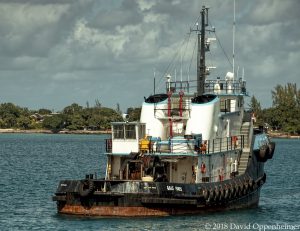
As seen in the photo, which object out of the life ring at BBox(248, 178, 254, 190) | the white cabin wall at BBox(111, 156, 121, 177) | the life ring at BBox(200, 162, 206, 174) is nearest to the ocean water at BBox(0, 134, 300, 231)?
the life ring at BBox(248, 178, 254, 190)

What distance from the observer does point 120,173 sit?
41.0m

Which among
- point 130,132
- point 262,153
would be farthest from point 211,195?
point 262,153

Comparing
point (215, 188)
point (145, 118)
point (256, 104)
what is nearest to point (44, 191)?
point (145, 118)

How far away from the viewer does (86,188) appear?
3884cm

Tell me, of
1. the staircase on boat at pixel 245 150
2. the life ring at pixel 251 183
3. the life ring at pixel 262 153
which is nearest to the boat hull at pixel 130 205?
the life ring at pixel 251 183

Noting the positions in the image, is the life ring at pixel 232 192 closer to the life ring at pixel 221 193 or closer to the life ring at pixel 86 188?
the life ring at pixel 221 193

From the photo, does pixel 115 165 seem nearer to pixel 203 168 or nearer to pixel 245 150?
pixel 203 168

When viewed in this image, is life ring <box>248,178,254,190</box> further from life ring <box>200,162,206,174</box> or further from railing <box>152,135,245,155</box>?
life ring <box>200,162,206,174</box>

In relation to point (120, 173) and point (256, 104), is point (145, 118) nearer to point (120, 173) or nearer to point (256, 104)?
point (120, 173)

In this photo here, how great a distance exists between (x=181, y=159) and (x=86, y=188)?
5.13m

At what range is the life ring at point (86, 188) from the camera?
38.5m

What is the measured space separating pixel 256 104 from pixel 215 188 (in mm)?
160473

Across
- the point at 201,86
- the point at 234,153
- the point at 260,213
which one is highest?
the point at 201,86

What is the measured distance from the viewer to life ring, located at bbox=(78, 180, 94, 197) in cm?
3853
